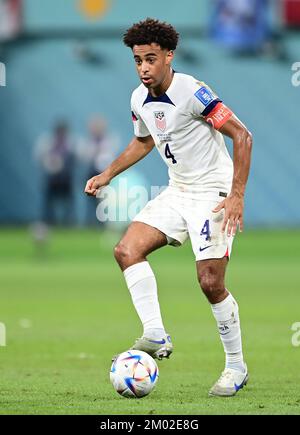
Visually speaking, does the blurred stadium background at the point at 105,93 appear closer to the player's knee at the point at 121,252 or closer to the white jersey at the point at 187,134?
the white jersey at the point at 187,134

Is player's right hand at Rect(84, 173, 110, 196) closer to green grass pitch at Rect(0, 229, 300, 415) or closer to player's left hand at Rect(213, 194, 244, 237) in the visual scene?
player's left hand at Rect(213, 194, 244, 237)

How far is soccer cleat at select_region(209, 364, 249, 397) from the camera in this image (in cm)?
841

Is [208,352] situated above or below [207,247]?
below

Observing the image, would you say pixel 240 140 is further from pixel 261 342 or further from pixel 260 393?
pixel 261 342

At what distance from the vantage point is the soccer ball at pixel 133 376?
8.12 meters

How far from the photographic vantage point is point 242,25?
97.6 feet

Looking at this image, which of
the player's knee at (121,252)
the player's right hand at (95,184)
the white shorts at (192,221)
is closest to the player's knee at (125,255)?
Result: the player's knee at (121,252)

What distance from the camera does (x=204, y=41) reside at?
30.7 meters

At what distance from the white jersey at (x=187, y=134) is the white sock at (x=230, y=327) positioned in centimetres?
88

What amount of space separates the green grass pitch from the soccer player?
53 centimetres

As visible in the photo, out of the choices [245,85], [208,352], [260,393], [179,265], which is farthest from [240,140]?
[245,85]

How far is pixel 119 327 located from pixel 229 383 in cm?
514

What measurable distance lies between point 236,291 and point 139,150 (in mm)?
8584

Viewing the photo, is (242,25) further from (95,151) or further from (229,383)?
(229,383)
